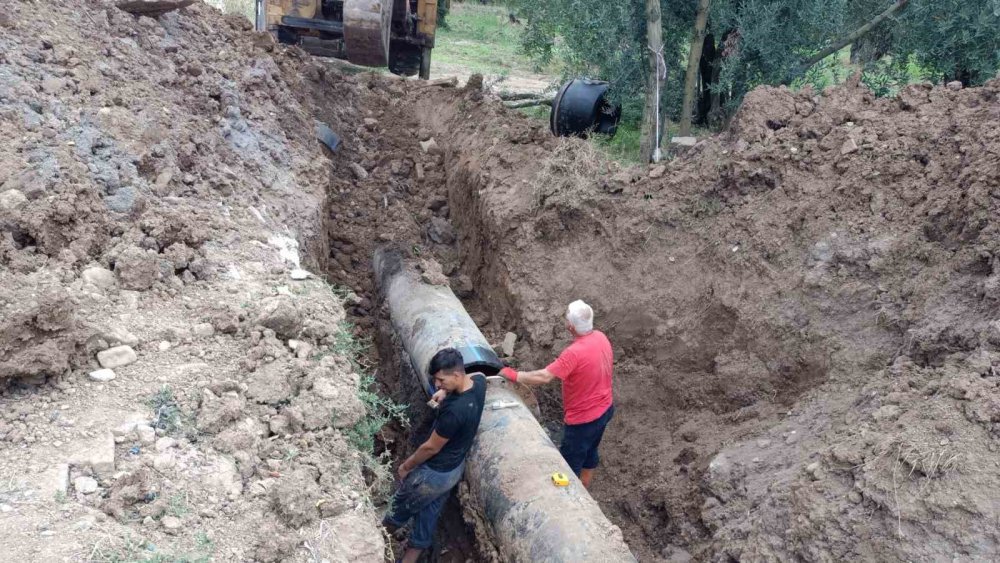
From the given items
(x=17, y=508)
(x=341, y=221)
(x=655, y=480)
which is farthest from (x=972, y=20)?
(x=17, y=508)

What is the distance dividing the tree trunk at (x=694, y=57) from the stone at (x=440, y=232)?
11.8 feet

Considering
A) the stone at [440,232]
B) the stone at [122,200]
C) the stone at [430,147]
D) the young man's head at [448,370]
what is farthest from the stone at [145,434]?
the stone at [430,147]

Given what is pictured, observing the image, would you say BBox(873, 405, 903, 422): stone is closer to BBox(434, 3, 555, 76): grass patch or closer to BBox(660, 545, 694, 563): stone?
BBox(660, 545, 694, 563): stone

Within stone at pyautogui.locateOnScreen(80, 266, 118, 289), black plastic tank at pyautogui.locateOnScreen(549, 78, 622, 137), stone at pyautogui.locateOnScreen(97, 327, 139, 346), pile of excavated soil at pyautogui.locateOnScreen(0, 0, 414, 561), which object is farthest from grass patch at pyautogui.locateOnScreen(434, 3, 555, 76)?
stone at pyautogui.locateOnScreen(97, 327, 139, 346)

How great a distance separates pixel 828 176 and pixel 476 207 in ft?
12.2

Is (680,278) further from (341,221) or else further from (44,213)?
(44,213)

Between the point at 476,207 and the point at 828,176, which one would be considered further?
the point at 476,207

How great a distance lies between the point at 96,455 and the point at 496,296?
4823 mm

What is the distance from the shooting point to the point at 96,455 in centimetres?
356

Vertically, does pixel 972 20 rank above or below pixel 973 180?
above

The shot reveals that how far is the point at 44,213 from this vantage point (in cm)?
467

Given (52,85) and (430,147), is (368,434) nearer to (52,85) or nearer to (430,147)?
(52,85)

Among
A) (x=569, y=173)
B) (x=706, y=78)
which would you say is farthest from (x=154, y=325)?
(x=706, y=78)

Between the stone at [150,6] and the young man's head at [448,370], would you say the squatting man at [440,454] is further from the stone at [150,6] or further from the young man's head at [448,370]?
the stone at [150,6]
